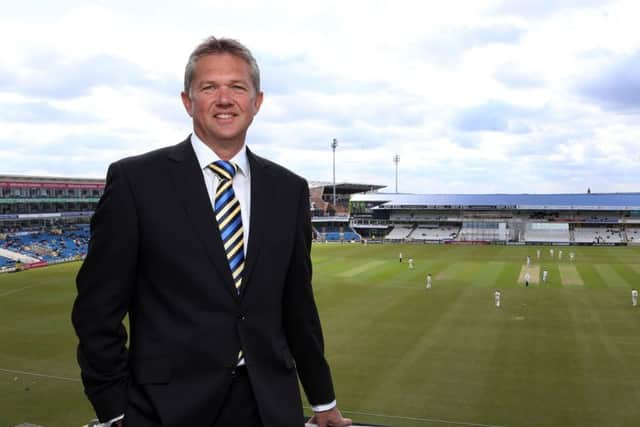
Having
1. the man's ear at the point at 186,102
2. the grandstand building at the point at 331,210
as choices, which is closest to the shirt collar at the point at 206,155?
the man's ear at the point at 186,102

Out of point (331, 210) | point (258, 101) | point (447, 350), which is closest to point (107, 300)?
point (258, 101)

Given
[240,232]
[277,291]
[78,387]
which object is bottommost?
[78,387]

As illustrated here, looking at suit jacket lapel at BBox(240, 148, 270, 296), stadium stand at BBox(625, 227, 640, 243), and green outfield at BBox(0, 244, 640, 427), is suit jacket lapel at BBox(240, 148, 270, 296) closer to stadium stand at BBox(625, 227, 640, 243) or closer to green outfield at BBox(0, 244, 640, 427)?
green outfield at BBox(0, 244, 640, 427)

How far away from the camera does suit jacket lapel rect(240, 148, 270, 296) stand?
7.71 ft

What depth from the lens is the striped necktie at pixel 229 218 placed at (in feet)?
7.67

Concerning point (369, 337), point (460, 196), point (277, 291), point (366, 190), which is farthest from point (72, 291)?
point (366, 190)

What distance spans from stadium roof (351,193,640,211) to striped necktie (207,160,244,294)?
230ft

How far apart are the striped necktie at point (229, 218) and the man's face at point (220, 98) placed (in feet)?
0.41

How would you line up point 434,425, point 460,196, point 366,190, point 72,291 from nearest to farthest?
point 434,425 < point 72,291 < point 460,196 < point 366,190

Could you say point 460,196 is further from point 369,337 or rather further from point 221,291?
point 221,291

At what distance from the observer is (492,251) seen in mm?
49875

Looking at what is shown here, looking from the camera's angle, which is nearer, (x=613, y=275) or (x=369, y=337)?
(x=369, y=337)

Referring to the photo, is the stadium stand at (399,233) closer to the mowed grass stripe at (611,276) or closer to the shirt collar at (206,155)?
the mowed grass stripe at (611,276)

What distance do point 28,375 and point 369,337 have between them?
405 inches
